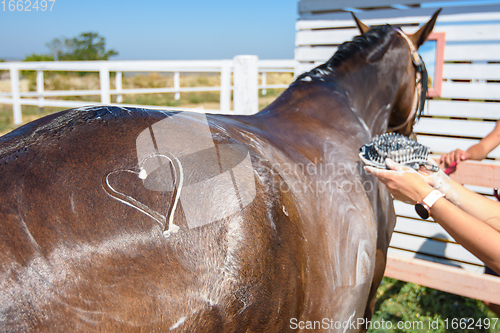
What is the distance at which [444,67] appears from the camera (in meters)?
3.38

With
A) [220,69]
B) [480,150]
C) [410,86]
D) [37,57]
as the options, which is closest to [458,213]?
[480,150]

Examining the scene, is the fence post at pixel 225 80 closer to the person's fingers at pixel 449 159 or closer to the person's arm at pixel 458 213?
the person's fingers at pixel 449 159

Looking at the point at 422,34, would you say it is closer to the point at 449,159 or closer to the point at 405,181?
the point at 449,159

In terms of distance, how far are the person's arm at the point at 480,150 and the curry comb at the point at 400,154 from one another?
1.39 metres

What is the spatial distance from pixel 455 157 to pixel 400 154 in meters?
1.51

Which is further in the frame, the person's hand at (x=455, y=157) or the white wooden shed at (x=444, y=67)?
the white wooden shed at (x=444, y=67)

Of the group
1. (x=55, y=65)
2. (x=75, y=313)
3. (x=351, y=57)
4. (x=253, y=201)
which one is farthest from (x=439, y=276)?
(x=55, y=65)

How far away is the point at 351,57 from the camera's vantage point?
2443 mm

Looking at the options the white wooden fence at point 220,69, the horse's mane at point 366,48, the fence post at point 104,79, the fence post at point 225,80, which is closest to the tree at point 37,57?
the white wooden fence at point 220,69

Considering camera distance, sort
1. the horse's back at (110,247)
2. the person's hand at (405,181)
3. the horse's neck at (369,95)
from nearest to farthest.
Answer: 1. the horse's back at (110,247)
2. the person's hand at (405,181)
3. the horse's neck at (369,95)

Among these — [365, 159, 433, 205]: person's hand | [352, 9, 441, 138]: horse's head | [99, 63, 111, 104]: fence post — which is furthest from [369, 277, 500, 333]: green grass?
[99, 63, 111, 104]: fence post

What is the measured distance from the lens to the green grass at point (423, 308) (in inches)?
109

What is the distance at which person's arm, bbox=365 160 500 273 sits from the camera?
121cm

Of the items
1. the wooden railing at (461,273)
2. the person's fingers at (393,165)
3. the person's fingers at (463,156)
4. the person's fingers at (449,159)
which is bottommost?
the wooden railing at (461,273)
